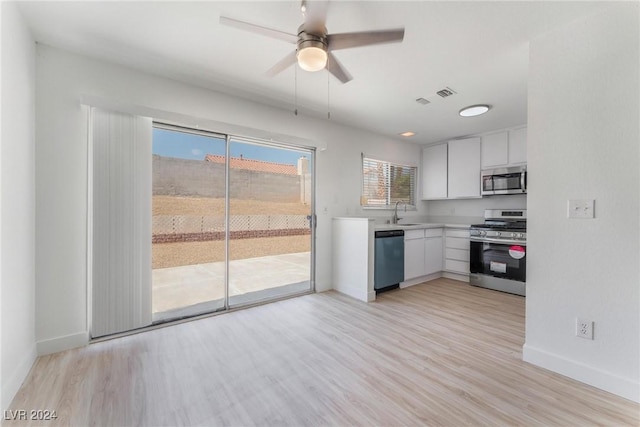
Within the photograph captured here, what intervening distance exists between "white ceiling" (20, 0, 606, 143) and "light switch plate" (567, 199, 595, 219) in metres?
1.25

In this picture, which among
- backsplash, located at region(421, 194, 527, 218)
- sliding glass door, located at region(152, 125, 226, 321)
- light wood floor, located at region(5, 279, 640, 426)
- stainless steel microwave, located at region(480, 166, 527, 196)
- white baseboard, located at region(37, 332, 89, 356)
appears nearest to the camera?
light wood floor, located at region(5, 279, 640, 426)

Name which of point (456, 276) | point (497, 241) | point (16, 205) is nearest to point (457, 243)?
point (456, 276)

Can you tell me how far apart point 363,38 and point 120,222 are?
2.52 meters

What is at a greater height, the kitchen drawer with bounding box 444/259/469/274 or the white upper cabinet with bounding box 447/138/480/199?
the white upper cabinet with bounding box 447/138/480/199

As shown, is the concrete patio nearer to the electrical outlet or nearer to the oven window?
the oven window

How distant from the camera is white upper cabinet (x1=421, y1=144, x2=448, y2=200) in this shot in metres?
4.91

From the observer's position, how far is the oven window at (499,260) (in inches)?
142

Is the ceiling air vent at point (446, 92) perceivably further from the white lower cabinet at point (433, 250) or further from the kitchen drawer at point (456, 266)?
the kitchen drawer at point (456, 266)

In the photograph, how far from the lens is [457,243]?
4461 millimetres

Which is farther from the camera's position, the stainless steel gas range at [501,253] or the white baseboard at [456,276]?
the white baseboard at [456,276]

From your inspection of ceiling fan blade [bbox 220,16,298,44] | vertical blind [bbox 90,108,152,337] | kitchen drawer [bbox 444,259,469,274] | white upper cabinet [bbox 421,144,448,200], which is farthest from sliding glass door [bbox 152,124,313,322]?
white upper cabinet [bbox 421,144,448,200]

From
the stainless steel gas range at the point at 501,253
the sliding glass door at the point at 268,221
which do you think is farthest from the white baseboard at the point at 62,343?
the stainless steel gas range at the point at 501,253

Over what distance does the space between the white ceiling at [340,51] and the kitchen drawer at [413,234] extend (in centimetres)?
182

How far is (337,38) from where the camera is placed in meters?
1.57
